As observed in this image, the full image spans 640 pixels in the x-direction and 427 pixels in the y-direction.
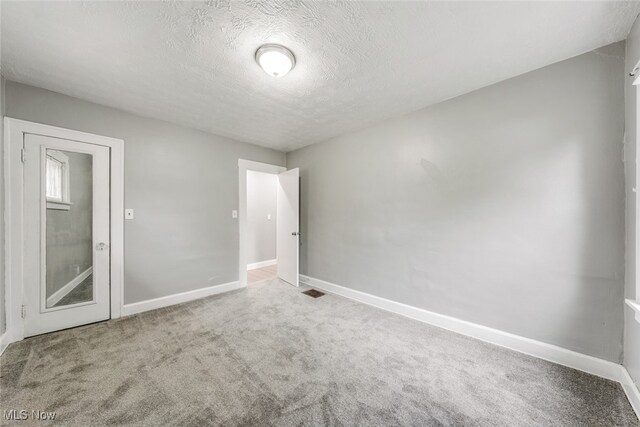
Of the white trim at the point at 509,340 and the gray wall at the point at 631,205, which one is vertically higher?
the gray wall at the point at 631,205

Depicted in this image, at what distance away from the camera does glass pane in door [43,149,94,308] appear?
234cm

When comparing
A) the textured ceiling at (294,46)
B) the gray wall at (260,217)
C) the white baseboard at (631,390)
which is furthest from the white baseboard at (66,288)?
the white baseboard at (631,390)

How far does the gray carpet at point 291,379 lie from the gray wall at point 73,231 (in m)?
0.62

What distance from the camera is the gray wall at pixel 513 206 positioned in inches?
67.9

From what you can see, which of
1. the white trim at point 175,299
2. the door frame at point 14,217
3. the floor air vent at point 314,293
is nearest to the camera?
the door frame at point 14,217

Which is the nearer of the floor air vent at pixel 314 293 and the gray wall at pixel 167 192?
the gray wall at pixel 167 192

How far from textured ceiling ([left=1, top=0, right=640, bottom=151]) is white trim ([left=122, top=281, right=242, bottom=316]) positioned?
2.36 meters

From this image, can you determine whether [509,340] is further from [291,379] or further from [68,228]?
[68,228]

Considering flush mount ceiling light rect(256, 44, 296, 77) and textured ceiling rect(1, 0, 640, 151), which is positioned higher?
textured ceiling rect(1, 0, 640, 151)

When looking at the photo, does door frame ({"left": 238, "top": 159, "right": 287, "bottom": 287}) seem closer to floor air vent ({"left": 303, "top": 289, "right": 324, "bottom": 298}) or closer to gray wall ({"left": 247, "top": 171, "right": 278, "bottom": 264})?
floor air vent ({"left": 303, "top": 289, "right": 324, "bottom": 298})

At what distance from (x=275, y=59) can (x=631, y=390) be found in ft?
10.9

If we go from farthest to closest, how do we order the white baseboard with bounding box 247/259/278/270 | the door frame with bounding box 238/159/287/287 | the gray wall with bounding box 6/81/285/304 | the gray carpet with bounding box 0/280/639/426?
the white baseboard with bounding box 247/259/278/270 → the door frame with bounding box 238/159/287/287 → the gray wall with bounding box 6/81/285/304 → the gray carpet with bounding box 0/280/639/426

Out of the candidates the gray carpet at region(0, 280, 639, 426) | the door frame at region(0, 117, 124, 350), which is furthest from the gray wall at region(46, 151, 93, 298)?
the gray carpet at region(0, 280, 639, 426)

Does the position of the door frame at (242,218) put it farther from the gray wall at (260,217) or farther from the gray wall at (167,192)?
the gray wall at (260,217)
